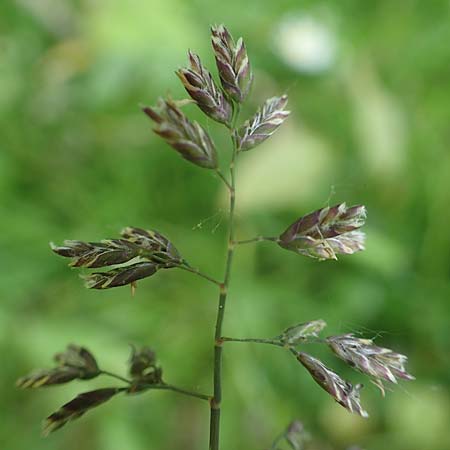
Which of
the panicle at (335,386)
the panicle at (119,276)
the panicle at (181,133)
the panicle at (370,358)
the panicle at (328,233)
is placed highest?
the panicle at (181,133)

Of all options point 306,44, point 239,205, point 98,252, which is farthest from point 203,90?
point 306,44

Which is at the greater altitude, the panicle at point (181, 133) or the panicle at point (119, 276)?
the panicle at point (181, 133)

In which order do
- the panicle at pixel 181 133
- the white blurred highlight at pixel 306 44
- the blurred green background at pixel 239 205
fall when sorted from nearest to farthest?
the panicle at pixel 181 133 → the blurred green background at pixel 239 205 → the white blurred highlight at pixel 306 44

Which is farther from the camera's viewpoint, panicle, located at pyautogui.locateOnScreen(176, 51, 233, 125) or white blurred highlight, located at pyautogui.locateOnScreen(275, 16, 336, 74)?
white blurred highlight, located at pyautogui.locateOnScreen(275, 16, 336, 74)

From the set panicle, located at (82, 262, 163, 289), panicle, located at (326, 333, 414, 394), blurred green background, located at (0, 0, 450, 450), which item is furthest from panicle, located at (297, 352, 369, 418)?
blurred green background, located at (0, 0, 450, 450)

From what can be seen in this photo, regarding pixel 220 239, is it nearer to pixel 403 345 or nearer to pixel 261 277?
pixel 261 277

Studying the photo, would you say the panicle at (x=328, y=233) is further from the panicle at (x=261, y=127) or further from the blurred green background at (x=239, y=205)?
the blurred green background at (x=239, y=205)

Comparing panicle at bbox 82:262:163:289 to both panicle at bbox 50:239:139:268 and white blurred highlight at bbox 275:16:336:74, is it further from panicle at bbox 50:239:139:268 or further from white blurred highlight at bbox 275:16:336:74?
white blurred highlight at bbox 275:16:336:74

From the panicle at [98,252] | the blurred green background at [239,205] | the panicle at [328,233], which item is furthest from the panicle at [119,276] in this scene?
the blurred green background at [239,205]

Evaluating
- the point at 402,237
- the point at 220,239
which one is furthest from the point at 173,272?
the point at 402,237
